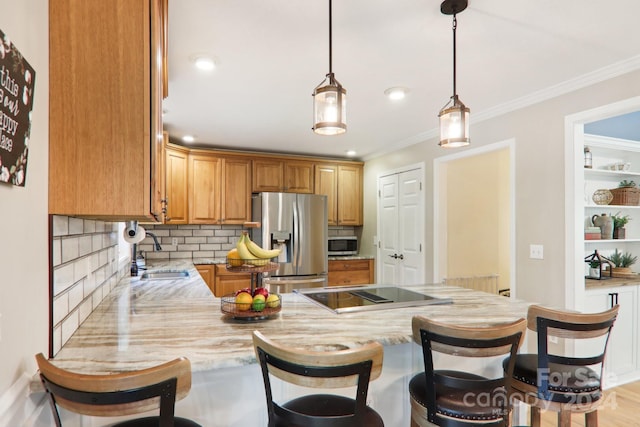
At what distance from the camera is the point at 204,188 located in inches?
180

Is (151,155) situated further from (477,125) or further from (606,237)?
(606,237)

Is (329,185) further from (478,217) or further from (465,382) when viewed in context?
(465,382)

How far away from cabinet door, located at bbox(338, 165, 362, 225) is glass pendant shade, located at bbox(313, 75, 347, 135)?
3.80m

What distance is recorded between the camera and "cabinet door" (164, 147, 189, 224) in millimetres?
4270

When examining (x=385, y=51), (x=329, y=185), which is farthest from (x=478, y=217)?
(x=385, y=51)

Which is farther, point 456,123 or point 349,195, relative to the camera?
point 349,195

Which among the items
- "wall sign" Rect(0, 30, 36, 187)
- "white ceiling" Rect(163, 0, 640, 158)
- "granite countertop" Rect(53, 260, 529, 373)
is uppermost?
"white ceiling" Rect(163, 0, 640, 158)

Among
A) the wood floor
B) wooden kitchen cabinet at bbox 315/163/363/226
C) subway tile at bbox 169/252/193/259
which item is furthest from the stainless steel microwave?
the wood floor

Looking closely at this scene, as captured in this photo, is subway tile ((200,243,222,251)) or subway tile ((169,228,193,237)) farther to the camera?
subway tile ((200,243,222,251))

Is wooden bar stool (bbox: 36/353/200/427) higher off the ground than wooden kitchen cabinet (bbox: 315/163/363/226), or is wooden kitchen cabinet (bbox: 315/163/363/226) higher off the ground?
wooden kitchen cabinet (bbox: 315/163/363/226)

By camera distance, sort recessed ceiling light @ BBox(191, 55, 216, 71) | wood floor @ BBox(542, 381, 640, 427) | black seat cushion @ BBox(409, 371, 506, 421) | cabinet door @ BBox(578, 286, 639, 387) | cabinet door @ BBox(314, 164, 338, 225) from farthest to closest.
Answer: cabinet door @ BBox(314, 164, 338, 225) → cabinet door @ BBox(578, 286, 639, 387) → wood floor @ BBox(542, 381, 640, 427) → recessed ceiling light @ BBox(191, 55, 216, 71) → black seat cushion @ BBox(409, 371, 506, 421)

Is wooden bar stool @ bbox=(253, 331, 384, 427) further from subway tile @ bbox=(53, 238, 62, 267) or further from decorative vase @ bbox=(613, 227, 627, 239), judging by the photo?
decorative vase @ bbox=(613, 227, 627, 239)

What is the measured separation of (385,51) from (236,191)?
9.88ft

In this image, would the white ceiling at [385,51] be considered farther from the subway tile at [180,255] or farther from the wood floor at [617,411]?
the wood floor at [617,411]
